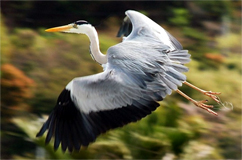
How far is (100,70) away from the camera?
8.88 metres

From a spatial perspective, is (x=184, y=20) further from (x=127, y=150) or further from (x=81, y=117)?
(x=81, y=117)

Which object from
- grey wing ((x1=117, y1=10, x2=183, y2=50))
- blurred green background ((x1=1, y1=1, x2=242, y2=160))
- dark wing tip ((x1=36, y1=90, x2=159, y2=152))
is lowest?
blurred green background ((x1=1, y1=1, x2=242, y2=160))

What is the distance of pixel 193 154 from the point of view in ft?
23.4

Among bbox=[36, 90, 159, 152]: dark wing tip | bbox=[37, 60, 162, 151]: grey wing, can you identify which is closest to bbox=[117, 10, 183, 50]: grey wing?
bbox=[37, 60, 162, 151]: grey wing

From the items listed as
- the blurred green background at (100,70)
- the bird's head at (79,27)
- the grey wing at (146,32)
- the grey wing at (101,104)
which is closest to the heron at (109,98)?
the grey wing at (101,104)

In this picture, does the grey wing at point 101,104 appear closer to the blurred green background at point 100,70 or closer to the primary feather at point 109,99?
the primary feather at point 109,99

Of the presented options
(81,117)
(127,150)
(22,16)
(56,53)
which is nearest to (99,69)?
(56,53)

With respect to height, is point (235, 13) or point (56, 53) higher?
A: point (235, 13)

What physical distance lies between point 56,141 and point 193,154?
2.20 meters

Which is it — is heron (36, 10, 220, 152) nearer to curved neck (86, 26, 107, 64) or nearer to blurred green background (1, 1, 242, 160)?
curved neck (86, 26, 107, 64)

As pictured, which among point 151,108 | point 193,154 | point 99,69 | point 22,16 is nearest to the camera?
point 151,108

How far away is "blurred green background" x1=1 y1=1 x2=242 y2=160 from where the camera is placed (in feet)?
23.6

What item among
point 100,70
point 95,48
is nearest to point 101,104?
point 95,48

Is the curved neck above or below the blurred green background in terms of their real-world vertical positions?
above
